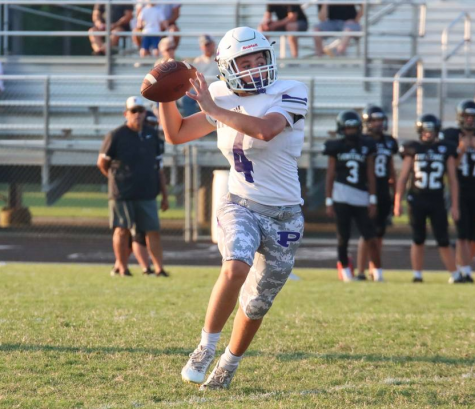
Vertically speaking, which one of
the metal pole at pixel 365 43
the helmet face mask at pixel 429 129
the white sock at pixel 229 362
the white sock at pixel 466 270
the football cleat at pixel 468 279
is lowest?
the football cleat at pixel 468 279

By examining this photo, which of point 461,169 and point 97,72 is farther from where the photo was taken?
point 97,72

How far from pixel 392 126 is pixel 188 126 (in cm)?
1046

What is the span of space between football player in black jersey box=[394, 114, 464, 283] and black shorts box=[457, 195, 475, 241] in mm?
266

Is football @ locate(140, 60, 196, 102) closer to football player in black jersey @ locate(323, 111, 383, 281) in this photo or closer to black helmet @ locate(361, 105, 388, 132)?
football player in black jersey @ locate(323, 111, 383, 281)

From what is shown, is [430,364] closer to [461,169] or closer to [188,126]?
[188,126]

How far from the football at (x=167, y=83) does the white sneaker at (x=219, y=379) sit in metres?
1.39

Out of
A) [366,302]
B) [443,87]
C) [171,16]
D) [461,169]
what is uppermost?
[171,16]

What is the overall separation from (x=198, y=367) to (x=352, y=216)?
20.6 ft

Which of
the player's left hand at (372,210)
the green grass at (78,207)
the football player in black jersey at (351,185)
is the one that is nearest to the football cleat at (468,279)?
the football player in black jersey at (351,185)

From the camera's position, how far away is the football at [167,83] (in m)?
4.70

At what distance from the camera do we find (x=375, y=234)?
10.3 m

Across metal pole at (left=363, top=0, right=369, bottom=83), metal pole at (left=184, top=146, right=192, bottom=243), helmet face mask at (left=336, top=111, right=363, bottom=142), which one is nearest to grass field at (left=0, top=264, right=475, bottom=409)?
helmet face mask at (left=336, top=111, right=363, bottom=142)

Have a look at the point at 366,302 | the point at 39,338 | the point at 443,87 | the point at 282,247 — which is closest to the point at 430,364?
the point at 282,247

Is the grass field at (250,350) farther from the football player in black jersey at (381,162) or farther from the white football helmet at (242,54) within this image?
the football player in black jersey at (381,162)
